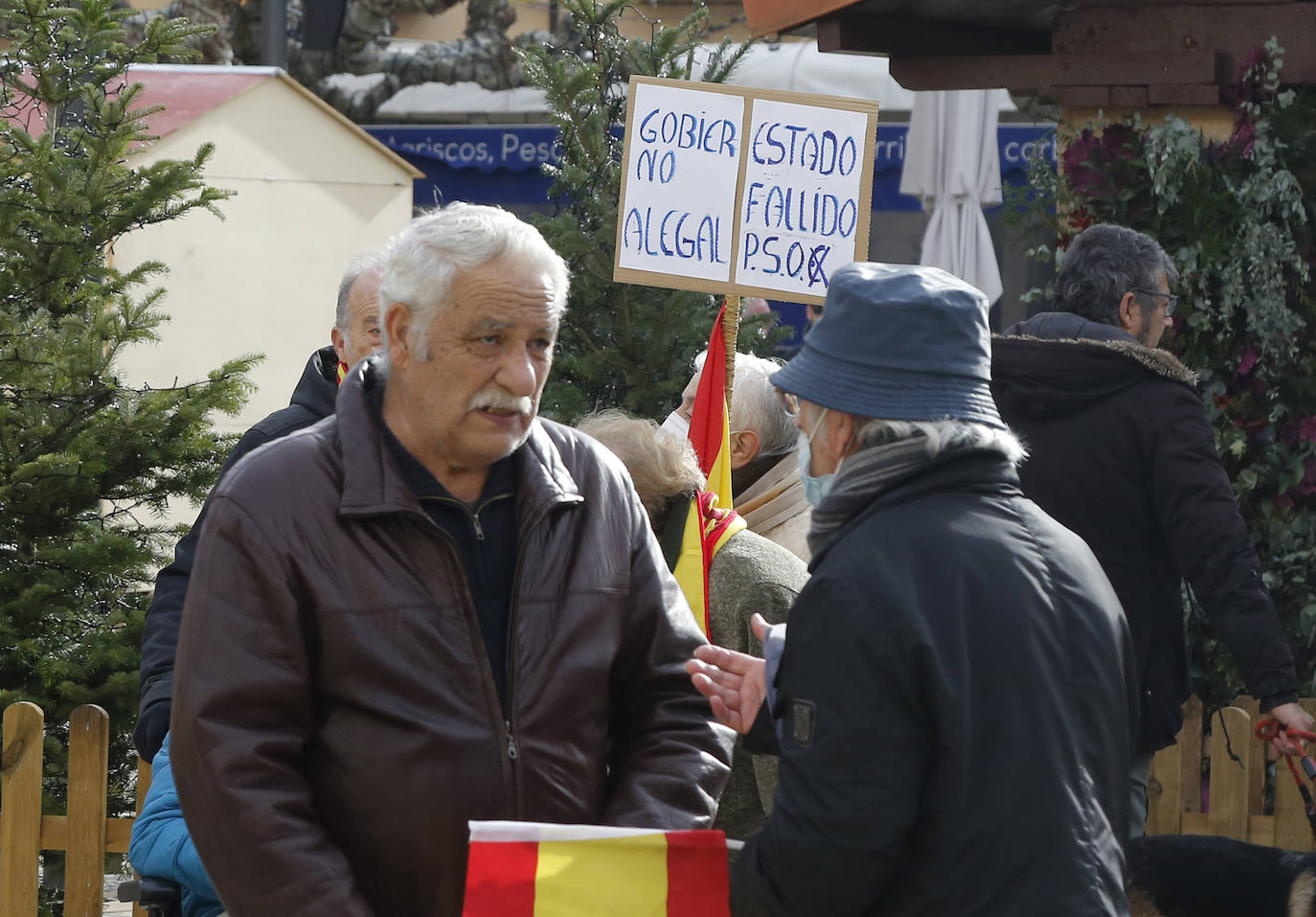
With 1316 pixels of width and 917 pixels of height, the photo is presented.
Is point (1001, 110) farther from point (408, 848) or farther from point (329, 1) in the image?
point (408, 848)

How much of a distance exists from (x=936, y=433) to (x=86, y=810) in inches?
133

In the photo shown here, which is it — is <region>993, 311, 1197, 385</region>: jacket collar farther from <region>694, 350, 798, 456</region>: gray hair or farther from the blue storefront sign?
the blue storefront sign

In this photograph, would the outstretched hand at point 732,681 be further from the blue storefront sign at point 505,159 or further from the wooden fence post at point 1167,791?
the blue storefront sign at point 505,159

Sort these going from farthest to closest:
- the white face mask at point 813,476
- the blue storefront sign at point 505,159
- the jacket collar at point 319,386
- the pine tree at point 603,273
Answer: the blue storefront sign at point 505,159, the pine tree at point 603,273, the jacket collar at point 319,386, the white face mask at point 813,476

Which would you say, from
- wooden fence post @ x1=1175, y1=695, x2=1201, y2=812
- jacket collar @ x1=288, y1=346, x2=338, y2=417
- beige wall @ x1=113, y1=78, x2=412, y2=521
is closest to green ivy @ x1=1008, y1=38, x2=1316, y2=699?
wooden fence post @ x1=1175, y1=695, x2=1201, y2=812

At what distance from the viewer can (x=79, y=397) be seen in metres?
5.09

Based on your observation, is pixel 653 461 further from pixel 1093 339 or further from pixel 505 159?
pixel 505 159

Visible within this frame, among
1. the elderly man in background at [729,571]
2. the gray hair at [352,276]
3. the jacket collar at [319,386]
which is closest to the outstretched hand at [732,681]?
the elderly man in background at [729,571]

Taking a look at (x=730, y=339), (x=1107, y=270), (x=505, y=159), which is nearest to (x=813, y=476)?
(x=730, y=339)

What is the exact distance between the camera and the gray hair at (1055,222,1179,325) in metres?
4.57

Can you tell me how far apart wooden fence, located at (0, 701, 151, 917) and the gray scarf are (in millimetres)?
3017

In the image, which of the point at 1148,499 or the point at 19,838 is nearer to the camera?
the point at 1148,499

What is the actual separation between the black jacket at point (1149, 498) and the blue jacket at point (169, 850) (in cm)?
223

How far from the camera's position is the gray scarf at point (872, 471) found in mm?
2207
